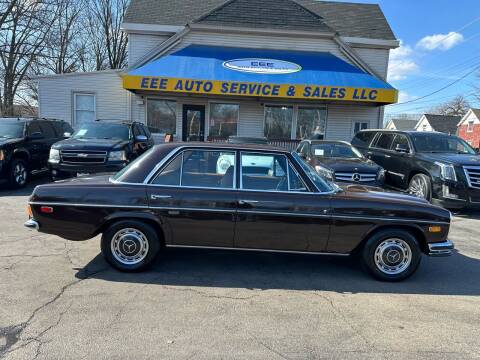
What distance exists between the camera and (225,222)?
421cm

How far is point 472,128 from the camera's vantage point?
46.1 metres

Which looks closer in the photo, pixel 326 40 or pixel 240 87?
pixel 240 87

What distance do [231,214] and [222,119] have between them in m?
12.2

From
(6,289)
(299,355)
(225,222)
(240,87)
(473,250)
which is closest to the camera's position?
(299,355)

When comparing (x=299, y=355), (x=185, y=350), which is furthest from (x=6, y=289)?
(x=299, y=355)

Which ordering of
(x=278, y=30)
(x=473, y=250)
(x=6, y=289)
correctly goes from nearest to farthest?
(x=6, y=289), (x=473, y=250), (x=278, y=30)

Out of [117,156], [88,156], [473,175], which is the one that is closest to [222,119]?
[117,156]

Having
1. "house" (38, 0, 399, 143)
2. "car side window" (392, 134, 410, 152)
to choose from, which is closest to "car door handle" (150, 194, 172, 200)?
"car side window" (392, 134, 410, 152)

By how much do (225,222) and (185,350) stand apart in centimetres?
161

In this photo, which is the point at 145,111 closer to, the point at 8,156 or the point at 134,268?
the point at 8,156

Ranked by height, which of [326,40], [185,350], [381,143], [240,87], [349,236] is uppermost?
[326,40]

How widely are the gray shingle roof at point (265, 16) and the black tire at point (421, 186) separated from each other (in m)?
9.31

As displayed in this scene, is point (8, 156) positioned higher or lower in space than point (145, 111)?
lower

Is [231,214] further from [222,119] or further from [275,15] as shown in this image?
[275,15]
